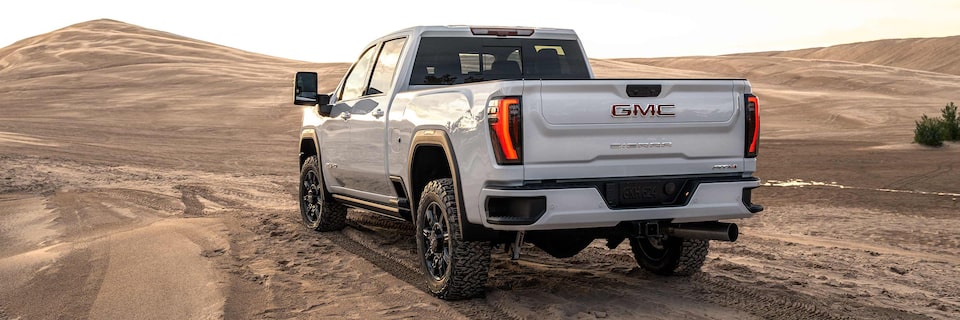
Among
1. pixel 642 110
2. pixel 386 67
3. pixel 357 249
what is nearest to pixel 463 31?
pixel 386 67

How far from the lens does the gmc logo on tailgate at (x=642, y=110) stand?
600 centimetres

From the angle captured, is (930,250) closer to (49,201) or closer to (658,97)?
(658,97)

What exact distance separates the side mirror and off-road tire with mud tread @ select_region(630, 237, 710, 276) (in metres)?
3.12

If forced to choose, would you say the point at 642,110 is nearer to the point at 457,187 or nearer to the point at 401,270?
the point at 457,187

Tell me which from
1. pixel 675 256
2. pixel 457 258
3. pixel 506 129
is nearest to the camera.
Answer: pixel 506 129

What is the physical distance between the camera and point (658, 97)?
6117 mm

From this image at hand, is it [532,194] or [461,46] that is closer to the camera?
[532,194]

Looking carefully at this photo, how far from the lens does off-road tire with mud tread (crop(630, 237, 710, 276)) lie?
285 inches

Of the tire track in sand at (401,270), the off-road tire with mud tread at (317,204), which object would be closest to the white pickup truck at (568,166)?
the tire track in sand at (401,270)

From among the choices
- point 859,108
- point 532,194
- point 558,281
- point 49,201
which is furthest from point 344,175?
point 859,108

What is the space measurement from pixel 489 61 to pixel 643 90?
2.30 metres

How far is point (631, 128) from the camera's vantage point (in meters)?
6.04

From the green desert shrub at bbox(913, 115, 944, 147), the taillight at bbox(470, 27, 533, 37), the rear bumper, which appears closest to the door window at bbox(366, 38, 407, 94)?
the taillight at bbox(470, 27, 533, 37)

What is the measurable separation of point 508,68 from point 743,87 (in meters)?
2.30
